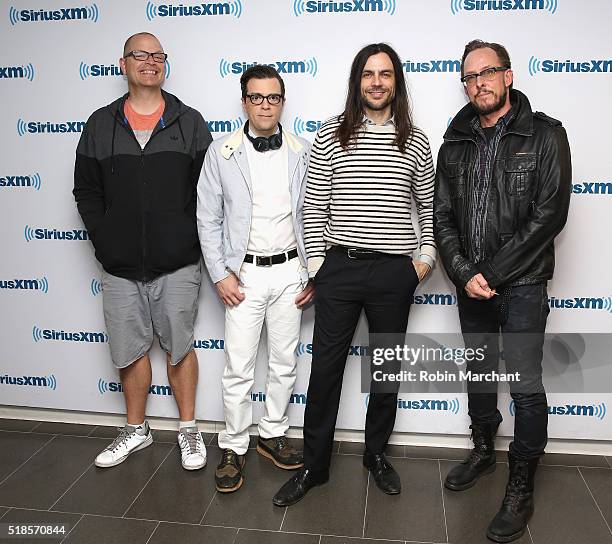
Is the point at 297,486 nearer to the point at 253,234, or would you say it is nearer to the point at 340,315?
the point at 340,315

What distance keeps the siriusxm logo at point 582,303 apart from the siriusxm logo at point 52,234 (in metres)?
2.32

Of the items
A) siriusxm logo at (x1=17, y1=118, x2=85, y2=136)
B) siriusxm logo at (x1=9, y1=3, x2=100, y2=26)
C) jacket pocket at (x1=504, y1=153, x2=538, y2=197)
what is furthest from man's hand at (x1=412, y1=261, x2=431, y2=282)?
siriusxm logo at (x1=9, y1=3, x2=100, y2=26)

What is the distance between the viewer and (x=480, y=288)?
7.90 feet

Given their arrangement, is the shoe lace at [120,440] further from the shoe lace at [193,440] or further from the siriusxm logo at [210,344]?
the siriusxm logo at [210,344]

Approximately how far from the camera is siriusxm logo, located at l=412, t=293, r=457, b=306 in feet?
9.63

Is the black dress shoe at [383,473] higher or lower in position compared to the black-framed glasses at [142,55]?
lower

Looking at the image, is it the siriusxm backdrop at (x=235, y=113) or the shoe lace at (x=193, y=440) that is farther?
the shoe lace at (x=193, y=440)

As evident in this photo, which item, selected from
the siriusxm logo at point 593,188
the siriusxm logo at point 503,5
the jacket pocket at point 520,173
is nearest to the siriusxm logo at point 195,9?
the siriusxm logo at point 503,5

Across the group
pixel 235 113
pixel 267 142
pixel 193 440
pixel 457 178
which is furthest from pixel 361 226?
pixel 193 440

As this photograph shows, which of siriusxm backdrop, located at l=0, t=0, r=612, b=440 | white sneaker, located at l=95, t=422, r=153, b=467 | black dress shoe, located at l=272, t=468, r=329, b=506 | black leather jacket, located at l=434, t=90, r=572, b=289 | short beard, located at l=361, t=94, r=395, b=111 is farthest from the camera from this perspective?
white sneaker, located at l=95, t=422, r=153, b=467

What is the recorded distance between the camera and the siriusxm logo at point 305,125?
9.42ft

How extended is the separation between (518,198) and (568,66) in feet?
2.50

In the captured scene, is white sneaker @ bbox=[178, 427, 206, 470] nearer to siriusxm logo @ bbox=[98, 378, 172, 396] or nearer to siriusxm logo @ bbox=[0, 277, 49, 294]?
siriusxm logo @ bbox=[98, 378, 172, 396]

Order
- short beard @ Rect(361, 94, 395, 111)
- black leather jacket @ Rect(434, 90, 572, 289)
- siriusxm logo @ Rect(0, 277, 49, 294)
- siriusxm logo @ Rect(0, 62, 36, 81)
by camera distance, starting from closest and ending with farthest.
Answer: black leather jacket @ Rect(434, 90, 572, 289)
short beard @ Rect(361, 94, 395, 111)
siriusxm logo @ Rect(0, 62, 36, 81)
siriusxm logo @ Rect(0, 277, 49, 294)
